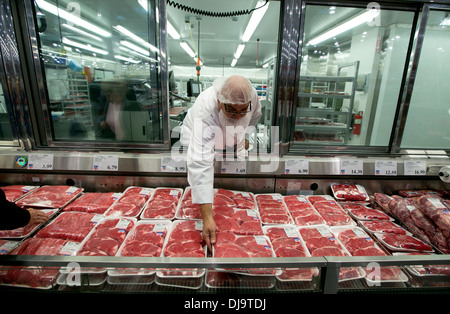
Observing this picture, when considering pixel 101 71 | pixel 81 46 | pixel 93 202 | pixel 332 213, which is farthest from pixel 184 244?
pixel 81 46

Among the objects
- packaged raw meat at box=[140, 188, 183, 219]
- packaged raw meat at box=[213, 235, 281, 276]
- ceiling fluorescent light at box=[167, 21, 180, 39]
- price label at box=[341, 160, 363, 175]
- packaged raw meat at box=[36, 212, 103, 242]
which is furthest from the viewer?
ceiling fluorescent light at box=[167, 21, 180, 39]

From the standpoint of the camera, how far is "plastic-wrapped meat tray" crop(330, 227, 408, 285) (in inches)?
48.2

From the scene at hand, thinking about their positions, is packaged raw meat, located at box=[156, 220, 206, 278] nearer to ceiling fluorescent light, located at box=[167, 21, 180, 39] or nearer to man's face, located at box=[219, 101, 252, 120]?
man's face, located at box=[219, 101, 252, 120]

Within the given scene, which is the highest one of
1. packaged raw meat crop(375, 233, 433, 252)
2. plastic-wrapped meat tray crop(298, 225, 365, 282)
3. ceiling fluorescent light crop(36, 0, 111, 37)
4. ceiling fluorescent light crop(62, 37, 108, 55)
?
ceiling fluorescent light crop(36, 0, 111, 37)

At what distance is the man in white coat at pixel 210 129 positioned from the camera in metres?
1.46

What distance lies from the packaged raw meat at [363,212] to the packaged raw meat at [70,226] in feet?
6.46

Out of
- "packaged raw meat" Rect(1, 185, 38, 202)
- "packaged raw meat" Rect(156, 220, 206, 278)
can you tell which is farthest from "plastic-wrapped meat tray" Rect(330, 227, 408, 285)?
"packaged raw meat" Rect(1, 185, 38, 202)

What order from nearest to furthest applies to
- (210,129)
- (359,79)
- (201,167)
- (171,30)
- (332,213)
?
(201,167), (210,129), (332,213), (359,79), (171,30)

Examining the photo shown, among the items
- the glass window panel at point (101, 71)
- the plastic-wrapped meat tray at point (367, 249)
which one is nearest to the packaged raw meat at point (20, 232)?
the glass window panel at point (101, 71)

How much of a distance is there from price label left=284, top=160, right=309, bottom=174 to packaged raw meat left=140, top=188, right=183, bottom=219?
959mm

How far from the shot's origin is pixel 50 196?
183 cm

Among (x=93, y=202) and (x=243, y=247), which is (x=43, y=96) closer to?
(x=93, y=202)

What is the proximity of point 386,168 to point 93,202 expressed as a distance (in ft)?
8.20

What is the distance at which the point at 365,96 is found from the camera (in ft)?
16.7
